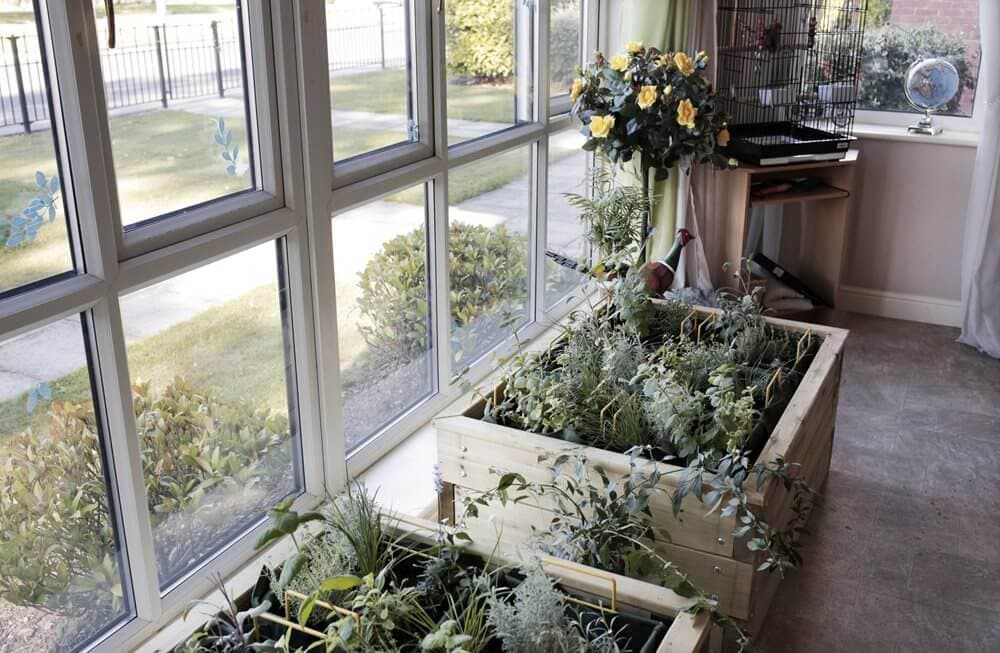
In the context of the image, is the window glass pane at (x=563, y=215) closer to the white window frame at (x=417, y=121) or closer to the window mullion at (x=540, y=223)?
the window mullion at (x=540, y=223)

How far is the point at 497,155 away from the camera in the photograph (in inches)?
139

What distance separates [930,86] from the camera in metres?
4.45

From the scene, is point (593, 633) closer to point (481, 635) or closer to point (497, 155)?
point (481, 635)

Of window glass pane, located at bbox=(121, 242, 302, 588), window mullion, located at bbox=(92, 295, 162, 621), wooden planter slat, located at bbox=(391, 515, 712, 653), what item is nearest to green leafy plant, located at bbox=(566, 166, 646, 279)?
window glass pane, located at bbox=(121, 242, 302, 588)

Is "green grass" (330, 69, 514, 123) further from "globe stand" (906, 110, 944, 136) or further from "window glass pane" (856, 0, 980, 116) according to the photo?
"globe stand" (906, 110, 944, 136)

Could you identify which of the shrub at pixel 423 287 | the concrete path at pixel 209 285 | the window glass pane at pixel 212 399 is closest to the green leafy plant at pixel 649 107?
the concrete path at pixel 209 285

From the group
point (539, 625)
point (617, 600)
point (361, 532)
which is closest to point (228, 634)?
point (361, 532)

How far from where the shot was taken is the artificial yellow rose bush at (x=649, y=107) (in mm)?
3596

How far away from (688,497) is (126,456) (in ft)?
3.98

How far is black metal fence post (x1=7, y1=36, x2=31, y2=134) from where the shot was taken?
179 centimetres

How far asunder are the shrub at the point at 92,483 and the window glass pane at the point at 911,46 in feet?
10.5

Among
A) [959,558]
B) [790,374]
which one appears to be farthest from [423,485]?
[959,558]

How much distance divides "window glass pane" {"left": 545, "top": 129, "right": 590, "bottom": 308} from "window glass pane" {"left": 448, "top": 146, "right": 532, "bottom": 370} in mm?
190

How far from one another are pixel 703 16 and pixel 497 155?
44.8 inches
